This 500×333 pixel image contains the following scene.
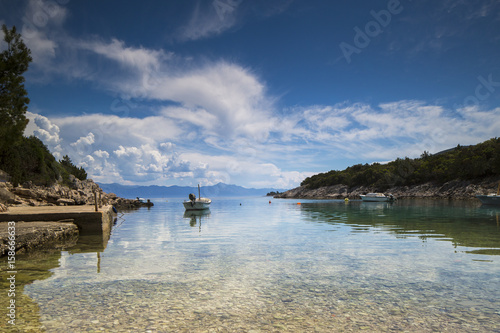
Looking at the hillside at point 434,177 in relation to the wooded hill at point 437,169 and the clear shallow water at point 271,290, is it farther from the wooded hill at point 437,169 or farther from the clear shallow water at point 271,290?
the clear shallow water at point 271,290

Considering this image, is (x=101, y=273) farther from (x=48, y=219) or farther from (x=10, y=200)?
(x=10, y=200)

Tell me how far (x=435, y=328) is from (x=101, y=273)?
→ 1146 centimetres

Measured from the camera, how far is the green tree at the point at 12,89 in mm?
23656

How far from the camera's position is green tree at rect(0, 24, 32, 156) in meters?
23.7

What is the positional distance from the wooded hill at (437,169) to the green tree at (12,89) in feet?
332

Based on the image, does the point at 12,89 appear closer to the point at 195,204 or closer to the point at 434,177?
the point at 195,204

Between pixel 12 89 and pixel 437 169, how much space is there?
11856cm

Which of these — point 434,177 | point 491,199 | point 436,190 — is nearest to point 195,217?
point 491,199

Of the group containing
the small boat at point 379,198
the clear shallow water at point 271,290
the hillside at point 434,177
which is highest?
the hillside at point 434,177

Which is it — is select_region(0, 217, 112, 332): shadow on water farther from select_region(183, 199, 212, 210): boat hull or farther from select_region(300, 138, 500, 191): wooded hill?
select_region(300, 138, 500, 191): wooded hill

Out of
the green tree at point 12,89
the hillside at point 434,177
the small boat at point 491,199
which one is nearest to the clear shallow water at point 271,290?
the green tree at point 12,89

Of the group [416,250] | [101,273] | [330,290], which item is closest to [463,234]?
[416,250]

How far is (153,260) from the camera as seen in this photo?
14570 millimetres

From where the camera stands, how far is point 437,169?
10506cm
